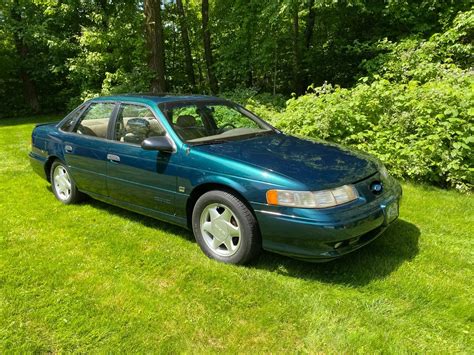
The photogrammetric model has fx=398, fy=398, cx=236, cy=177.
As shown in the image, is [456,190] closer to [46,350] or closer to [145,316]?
[145,316]

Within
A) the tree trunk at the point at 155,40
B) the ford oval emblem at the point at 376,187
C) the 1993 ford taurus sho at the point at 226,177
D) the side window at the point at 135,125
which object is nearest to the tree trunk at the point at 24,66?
the tree trunk at the point at 155,40

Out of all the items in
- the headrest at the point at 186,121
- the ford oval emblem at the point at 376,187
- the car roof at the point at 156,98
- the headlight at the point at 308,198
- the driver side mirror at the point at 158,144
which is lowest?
the ford oval emblem at the point at 376,187

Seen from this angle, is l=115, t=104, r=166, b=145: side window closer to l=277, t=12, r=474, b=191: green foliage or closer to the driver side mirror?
the driver side mirror

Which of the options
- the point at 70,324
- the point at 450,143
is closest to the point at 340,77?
the point at 450,143

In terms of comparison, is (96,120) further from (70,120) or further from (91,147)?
(70,120)

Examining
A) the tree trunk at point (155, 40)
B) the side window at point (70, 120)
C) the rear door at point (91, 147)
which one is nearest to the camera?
the rear door at point (91, 147)

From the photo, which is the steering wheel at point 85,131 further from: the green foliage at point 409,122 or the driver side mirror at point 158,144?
the green foliage at point 409,122

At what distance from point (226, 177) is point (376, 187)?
1.32 m

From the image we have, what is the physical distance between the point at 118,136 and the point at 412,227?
3365 mm

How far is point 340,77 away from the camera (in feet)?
41.3

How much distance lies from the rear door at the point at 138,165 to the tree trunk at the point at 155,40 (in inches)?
325

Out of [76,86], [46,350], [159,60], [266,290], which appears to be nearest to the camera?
[46,350]

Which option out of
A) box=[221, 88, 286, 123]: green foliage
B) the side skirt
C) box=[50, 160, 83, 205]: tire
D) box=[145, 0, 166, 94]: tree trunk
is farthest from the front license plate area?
box=[145, 0, 166, 94]: tree trunk

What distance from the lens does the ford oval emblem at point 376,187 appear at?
3.46 meters
